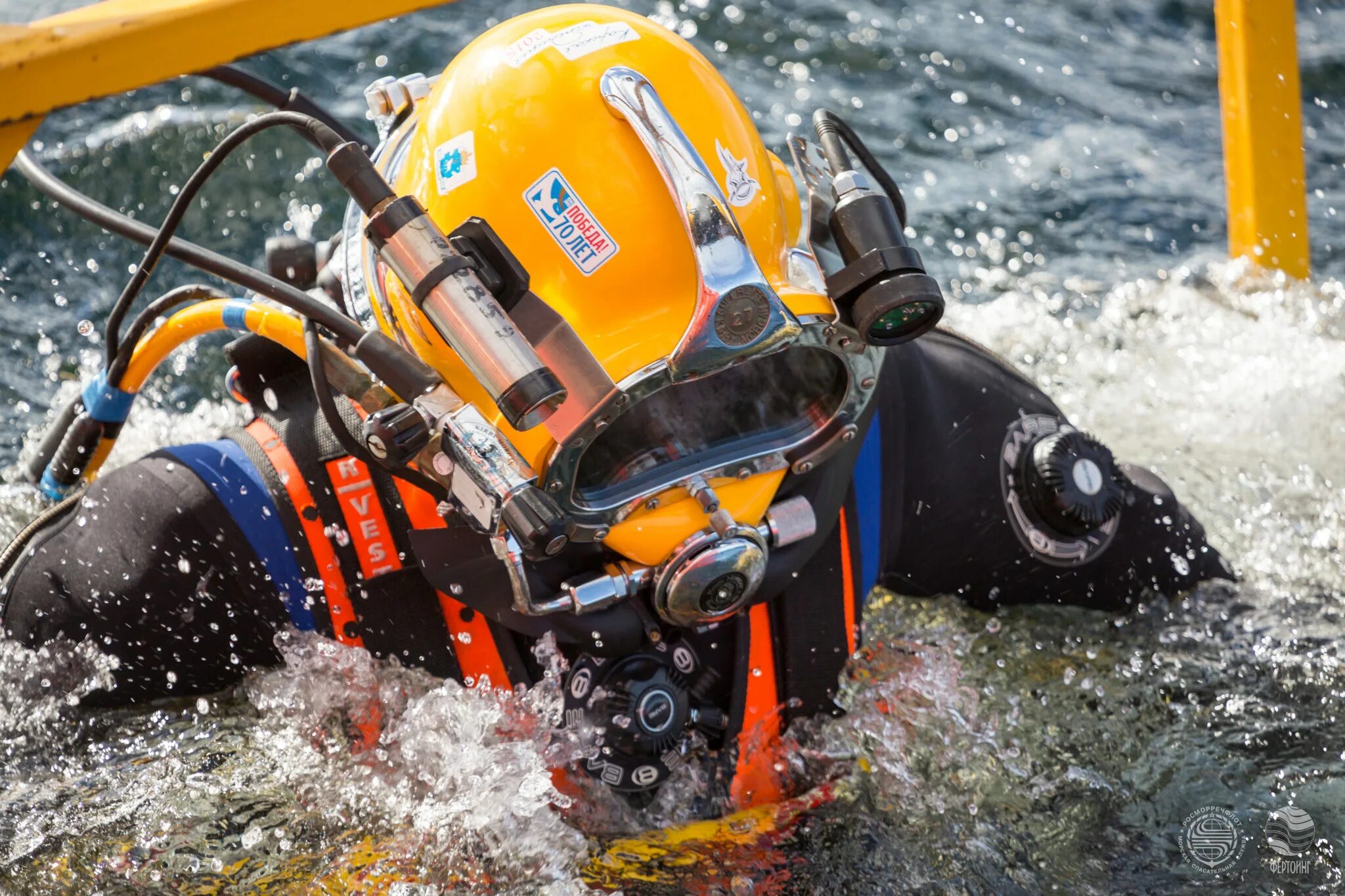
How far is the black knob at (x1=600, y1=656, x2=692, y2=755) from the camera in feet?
5.99

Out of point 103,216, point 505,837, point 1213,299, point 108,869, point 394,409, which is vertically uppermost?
point 103,216

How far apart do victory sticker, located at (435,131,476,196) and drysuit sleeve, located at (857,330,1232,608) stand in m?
0.74

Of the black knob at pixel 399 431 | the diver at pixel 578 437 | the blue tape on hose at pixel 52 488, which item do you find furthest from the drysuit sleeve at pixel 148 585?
the black knob at pixel 399 431

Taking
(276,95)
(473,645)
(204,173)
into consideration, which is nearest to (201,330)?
(204,173)

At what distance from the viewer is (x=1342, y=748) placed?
2.13 metres

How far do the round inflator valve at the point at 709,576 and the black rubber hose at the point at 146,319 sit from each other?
A: 2.59 ft

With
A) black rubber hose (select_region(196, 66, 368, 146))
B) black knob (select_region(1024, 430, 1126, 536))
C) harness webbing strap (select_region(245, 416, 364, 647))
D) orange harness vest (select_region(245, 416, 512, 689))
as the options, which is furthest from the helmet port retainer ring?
black rubber hose (select_region(196, 66, 368, 146))

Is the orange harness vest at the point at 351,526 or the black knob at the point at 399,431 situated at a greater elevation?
the black knob at the point at 399,431

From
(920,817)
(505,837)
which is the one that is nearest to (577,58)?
(505,837)

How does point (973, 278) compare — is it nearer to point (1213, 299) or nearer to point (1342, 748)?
point (1213, 299)

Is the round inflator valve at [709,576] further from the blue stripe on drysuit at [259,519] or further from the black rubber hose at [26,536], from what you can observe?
the black rubber hose at [26,536]

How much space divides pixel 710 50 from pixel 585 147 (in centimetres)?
307

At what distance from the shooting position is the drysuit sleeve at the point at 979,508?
6.72ft

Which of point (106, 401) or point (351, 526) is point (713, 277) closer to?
point (351, 526)
